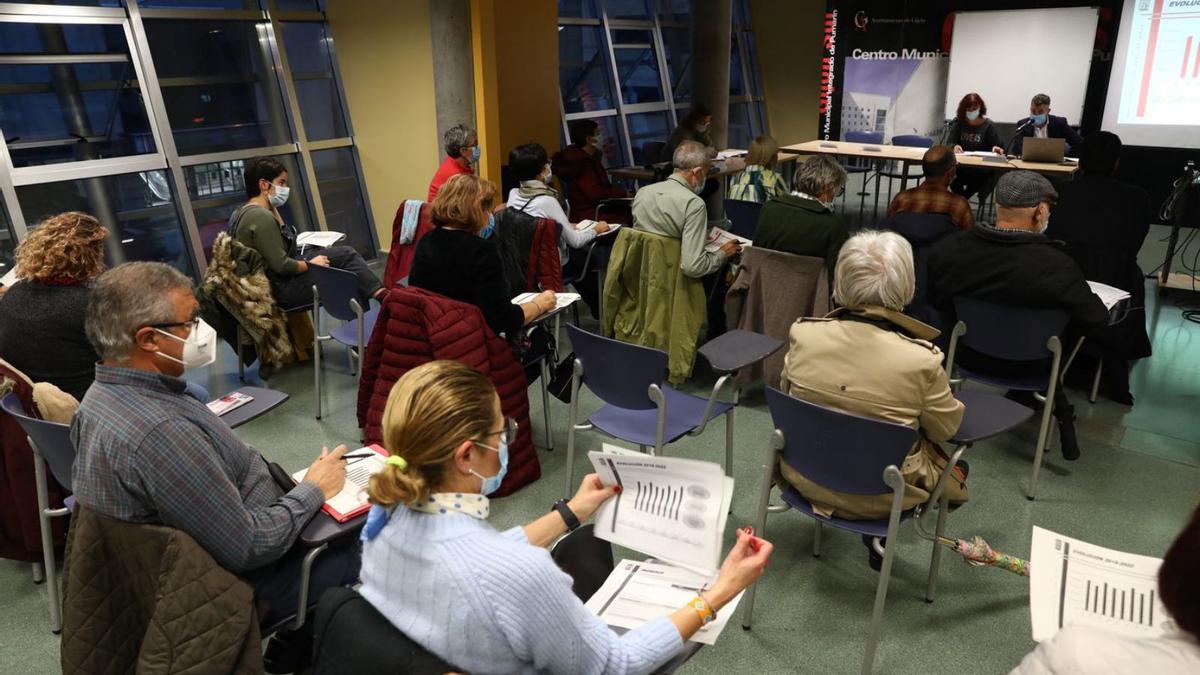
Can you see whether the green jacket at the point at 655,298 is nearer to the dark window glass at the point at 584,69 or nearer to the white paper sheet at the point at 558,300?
the white paper sheet at the point at 558,300

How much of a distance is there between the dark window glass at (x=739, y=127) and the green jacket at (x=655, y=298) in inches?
302

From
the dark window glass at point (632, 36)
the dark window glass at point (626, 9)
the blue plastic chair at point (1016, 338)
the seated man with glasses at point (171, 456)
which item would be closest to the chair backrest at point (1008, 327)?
the blue plastic chair at point (1016, 338)

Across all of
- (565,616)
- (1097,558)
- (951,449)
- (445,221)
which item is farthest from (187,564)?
(951,449)

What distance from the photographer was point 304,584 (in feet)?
6.62

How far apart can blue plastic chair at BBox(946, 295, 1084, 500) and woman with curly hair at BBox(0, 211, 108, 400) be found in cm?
319

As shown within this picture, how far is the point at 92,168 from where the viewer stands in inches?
216

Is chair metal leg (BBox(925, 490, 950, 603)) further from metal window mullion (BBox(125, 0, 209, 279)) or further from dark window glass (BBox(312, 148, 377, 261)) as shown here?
dark window glass (BBox(312, 148, 377, 261))

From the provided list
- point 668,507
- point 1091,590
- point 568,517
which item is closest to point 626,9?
point 568,517

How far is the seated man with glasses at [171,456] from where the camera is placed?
1.77 metres

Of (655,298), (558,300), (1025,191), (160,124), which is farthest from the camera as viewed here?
(160,124)

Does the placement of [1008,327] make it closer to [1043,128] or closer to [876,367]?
[876,367]

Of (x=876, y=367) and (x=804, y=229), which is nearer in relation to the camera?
(x=876, y=367)

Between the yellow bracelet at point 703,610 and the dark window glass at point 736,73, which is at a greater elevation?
the dark window glass at point 736,73

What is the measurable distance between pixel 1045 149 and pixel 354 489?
6583 mm
